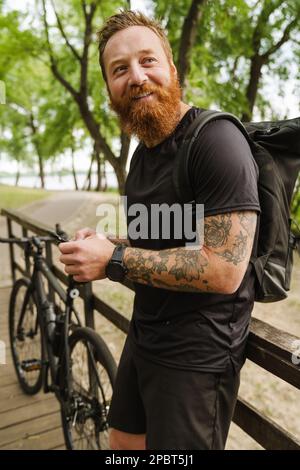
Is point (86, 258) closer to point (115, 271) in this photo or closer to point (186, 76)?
point (115, 271)

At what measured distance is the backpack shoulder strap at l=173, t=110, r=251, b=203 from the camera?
53.1 inches

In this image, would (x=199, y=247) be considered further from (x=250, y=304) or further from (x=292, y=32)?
(x=292, y=32)

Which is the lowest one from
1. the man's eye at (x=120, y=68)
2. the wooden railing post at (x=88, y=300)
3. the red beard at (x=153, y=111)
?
the wooden railing post at (x=88, y=300)

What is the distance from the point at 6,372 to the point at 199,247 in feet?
10.7

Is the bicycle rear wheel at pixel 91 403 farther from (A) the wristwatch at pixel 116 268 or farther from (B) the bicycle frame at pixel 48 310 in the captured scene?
(A) the wristwatch at pixel 116 268

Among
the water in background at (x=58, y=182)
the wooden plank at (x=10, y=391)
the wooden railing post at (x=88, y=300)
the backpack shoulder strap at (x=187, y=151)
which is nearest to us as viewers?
the backpack shoulder strap at (x=187, y=151)

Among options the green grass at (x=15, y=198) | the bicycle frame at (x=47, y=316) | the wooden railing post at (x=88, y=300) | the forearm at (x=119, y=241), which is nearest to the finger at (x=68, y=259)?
the forearm at (x=119, y=241)

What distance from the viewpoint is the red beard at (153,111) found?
154 cm

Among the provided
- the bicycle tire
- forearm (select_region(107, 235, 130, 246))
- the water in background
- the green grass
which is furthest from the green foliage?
the water in background

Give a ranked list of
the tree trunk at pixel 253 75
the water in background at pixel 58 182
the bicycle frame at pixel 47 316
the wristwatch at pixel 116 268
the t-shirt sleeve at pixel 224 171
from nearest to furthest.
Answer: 1. the t-shirt sleeve at pixel 224 171
2. the wristwatch at pixel 116 268
3. the bicycle frame at pixel 47 316
4. the tree trunk at pixel 253 75
5. the water in background at pixel 58 182

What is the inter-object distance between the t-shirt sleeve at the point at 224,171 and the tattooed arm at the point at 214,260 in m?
0.04

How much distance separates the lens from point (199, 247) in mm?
1361

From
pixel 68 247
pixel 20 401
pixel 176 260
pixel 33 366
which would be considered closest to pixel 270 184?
pixel 176 260

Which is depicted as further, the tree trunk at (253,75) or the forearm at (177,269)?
the tree trunk at (253,75)
